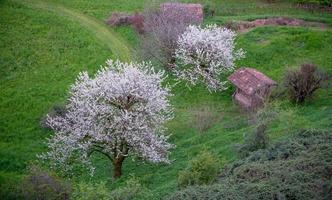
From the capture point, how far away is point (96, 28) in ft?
198

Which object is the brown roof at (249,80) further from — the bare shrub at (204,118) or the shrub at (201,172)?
the shrub at (201,172)

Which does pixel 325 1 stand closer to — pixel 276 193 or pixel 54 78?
pixel 54 78

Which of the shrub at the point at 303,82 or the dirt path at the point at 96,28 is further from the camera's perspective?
the dirt path at the point at 96,28

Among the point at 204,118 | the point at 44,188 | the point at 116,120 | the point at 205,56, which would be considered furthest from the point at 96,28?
the point at 44,188

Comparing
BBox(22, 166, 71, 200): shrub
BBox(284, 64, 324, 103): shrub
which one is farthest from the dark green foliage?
BBox(284, 64, 324, 103): shrub

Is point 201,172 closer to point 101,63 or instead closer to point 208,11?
point 101,63

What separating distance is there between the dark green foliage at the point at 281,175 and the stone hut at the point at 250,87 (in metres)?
13.9

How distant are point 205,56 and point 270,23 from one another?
1185 centimetres

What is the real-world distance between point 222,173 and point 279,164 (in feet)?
12.1

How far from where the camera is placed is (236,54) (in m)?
51.4

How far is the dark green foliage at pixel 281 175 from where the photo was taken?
947 inches

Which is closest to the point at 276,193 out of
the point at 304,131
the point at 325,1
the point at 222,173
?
the point at 222,173

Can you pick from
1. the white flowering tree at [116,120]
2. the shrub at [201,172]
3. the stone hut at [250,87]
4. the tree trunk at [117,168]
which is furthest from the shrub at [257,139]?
the stone hut at [250,87]

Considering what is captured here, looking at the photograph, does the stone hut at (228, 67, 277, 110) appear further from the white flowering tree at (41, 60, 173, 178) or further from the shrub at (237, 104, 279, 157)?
the shrub at (237, 104, 279, 157)
